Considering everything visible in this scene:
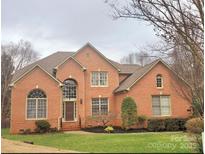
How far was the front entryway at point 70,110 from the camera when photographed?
2030 cm

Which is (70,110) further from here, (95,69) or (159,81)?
(159,81)

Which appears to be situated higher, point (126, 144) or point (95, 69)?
point (95, 69)

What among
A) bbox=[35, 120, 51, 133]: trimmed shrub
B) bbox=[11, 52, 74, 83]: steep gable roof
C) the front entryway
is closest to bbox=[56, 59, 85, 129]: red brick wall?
the front entryway

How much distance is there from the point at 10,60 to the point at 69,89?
7.38 metres

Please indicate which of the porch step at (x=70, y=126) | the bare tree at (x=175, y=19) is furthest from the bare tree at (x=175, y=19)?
the porch step at (x=70, y=126)

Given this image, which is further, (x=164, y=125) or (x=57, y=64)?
(x=57, y=64)

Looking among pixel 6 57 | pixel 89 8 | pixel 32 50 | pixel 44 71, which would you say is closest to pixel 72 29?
pixel 89 8

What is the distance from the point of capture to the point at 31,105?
1872cm

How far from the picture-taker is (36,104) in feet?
61.6

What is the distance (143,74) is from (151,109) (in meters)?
2.11

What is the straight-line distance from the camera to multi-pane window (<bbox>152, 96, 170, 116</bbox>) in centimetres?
2022

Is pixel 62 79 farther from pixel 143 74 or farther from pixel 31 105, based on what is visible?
pixel 143 74

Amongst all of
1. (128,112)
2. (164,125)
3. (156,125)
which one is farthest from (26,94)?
(164,125)

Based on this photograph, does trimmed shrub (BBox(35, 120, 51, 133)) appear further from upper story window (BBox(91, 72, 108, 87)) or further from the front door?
upper story window (BBox(91, 72, 108, 87))
